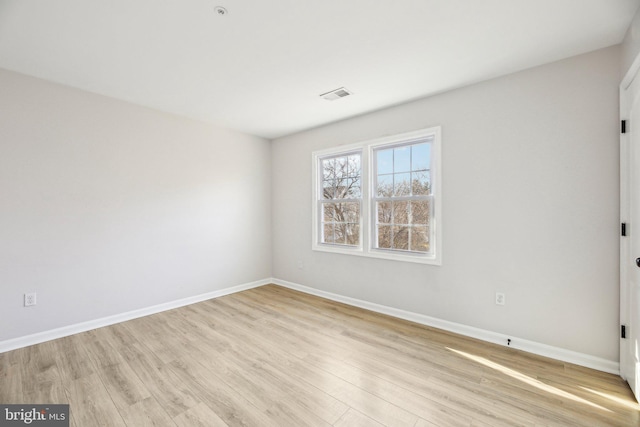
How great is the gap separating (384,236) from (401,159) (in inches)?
40.6

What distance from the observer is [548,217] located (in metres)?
2.43

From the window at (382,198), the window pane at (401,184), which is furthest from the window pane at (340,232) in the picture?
the window pane at (401,184)

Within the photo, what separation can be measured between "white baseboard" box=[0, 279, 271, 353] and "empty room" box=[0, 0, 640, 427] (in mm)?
23

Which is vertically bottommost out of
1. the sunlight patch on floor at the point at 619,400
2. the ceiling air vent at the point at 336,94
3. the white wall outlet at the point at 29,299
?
the sunlight patch on floor at the point at 619,400

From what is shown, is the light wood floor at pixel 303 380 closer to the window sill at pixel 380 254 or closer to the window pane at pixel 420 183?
the window sill at pixel 380 254

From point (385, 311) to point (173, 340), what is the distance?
244 centimetres

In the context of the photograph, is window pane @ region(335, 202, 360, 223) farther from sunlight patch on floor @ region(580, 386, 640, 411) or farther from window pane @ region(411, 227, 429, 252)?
sunlight patch on floor @ region(580, 386, 640, 411)

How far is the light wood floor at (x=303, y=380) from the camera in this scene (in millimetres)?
1730

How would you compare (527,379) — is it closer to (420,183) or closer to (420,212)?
(420,212)

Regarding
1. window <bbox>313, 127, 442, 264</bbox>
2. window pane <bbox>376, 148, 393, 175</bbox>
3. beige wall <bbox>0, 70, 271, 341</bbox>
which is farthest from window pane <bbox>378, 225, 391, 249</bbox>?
beige wall <bbox>0, 70, 271, 341</bbox>

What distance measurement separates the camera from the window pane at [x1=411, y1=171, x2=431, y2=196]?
3.26 meters

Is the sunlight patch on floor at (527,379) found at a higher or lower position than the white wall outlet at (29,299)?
lower

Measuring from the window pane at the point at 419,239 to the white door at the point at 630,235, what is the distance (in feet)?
5.16

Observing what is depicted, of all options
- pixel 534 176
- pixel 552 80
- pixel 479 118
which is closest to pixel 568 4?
pixel 552 80
